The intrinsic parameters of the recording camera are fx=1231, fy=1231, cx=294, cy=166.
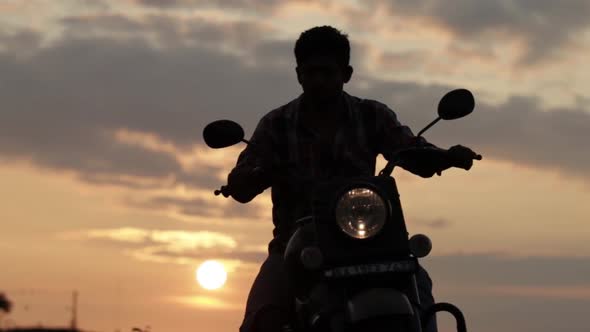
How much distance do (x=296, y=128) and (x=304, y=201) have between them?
0.63 meters

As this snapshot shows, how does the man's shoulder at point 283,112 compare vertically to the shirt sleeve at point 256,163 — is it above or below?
above

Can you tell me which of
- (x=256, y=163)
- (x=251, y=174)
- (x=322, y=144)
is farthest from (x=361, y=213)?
(x=322, y=144)

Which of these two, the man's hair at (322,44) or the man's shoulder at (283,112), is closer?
the man's hair at (322,44)

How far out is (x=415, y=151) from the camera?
638cm

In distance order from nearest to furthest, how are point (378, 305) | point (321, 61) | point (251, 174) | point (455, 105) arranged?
point (378, 305) < point (455, 105) < point (251, 174) < point (321, 61)

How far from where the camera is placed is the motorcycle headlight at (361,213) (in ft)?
18.7

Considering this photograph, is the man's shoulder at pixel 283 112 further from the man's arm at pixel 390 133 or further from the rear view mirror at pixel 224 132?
the rear view mirror at pixel 224 132

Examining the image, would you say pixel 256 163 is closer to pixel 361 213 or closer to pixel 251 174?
pixel 251 174

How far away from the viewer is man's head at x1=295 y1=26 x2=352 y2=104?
693 cm

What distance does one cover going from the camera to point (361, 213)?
574 cm

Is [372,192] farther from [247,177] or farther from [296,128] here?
[296,128]

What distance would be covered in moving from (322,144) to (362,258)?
1.52 metres

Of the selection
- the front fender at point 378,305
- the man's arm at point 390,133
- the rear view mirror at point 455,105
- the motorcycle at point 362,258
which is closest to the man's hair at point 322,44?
the man's arm at point 390,133

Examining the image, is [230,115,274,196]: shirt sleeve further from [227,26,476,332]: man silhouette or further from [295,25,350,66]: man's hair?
[295,25,350,66]: man's hair
